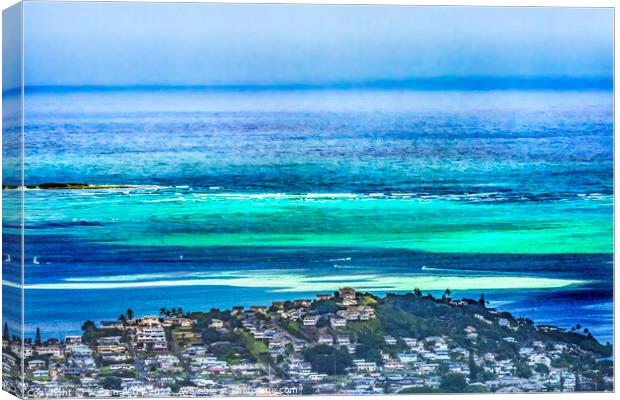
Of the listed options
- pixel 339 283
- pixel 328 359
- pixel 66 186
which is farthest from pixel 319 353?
pixel 66 186

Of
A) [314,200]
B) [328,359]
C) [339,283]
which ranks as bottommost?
[328,359]

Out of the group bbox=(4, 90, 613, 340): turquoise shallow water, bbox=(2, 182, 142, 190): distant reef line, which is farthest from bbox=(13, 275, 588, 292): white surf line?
bbox=(2, 182, 142, 190): distant reef line

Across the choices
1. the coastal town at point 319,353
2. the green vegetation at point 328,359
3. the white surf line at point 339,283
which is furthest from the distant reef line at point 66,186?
the green vegetation at point 328,359

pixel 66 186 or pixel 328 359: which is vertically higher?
pixel 66 186

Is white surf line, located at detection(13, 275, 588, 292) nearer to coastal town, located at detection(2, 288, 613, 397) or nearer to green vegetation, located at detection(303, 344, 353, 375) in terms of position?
coastal town, located at detection(2, 288, 613, 397)

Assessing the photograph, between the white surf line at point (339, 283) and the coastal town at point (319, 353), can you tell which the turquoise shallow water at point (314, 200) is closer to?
the white surf line at point (339, 283)

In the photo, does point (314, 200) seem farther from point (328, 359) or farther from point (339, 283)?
point (328, 359)
